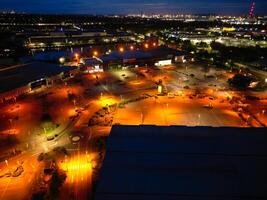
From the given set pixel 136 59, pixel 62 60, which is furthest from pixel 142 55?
pixel 62 60

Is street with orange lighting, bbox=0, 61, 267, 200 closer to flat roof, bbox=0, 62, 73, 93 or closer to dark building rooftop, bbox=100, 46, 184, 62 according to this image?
flat roof, bbox=0, 62, 73, 93

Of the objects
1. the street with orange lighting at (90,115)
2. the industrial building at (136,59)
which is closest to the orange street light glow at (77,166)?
the street with orange lighting at (90,115)

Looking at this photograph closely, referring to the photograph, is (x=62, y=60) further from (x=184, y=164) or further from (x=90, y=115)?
(x=184, y=164)

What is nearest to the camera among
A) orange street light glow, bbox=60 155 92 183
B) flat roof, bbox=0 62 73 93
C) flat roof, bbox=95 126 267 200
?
flat roof, bbox=95 126 267 200

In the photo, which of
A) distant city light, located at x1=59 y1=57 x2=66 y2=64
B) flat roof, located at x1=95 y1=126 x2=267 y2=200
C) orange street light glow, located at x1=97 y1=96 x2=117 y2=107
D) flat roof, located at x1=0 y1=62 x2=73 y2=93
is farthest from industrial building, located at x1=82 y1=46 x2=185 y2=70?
flat roof, located at x1=95 y1=126 x2=267 y2=200

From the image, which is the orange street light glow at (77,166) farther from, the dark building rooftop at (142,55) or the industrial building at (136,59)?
the dark building rooftop at (142,55)

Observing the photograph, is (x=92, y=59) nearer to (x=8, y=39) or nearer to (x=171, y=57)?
(x=171, y=57)
